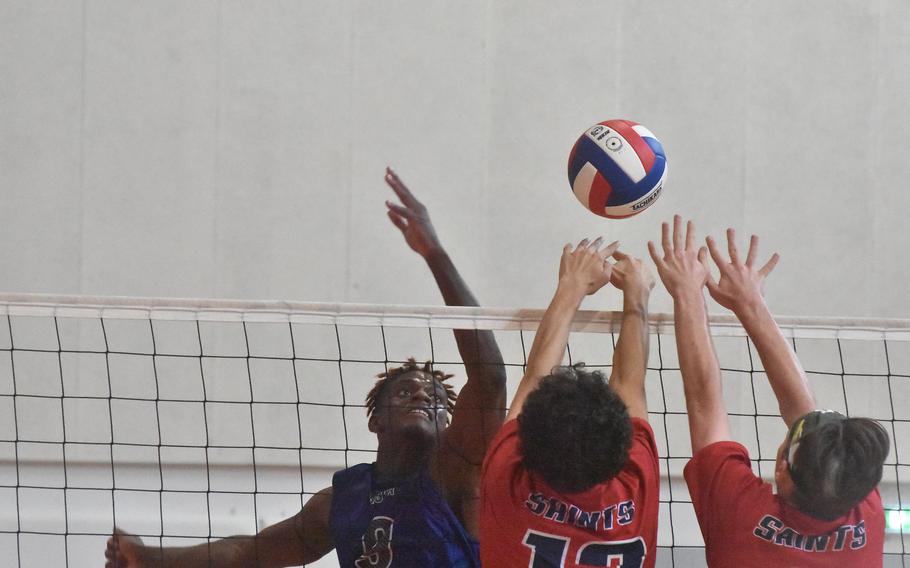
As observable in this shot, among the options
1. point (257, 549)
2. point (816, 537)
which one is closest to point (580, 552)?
point (816, 537)

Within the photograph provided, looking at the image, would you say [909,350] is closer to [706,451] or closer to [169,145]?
[706,451]

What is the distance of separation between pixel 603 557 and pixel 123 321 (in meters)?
4.18

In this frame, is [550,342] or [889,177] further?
[889,177]

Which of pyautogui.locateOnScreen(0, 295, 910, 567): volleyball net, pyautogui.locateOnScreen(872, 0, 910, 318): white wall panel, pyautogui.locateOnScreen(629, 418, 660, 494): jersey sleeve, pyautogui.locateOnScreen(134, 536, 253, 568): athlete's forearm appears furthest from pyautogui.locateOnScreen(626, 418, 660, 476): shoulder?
pyautogui.locateOnScreen(872, 0, 910, 318): white wall panel

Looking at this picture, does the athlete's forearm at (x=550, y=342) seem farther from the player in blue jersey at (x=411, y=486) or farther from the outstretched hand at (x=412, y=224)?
the outstretched hand at (x=412, y=224)

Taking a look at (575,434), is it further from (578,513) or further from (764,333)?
(764,333)

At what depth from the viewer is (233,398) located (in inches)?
215

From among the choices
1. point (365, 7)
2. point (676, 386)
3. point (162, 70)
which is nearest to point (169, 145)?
point (162, 70)

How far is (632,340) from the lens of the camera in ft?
7.82

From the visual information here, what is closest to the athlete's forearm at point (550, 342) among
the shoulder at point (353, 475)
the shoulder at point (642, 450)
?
the shoulder at point (642, 450)

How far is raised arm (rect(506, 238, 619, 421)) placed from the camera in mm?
2242

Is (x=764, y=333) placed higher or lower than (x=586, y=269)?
lower

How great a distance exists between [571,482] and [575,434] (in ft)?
0.36

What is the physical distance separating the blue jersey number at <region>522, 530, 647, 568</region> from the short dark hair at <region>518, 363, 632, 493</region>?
0.40 ft
